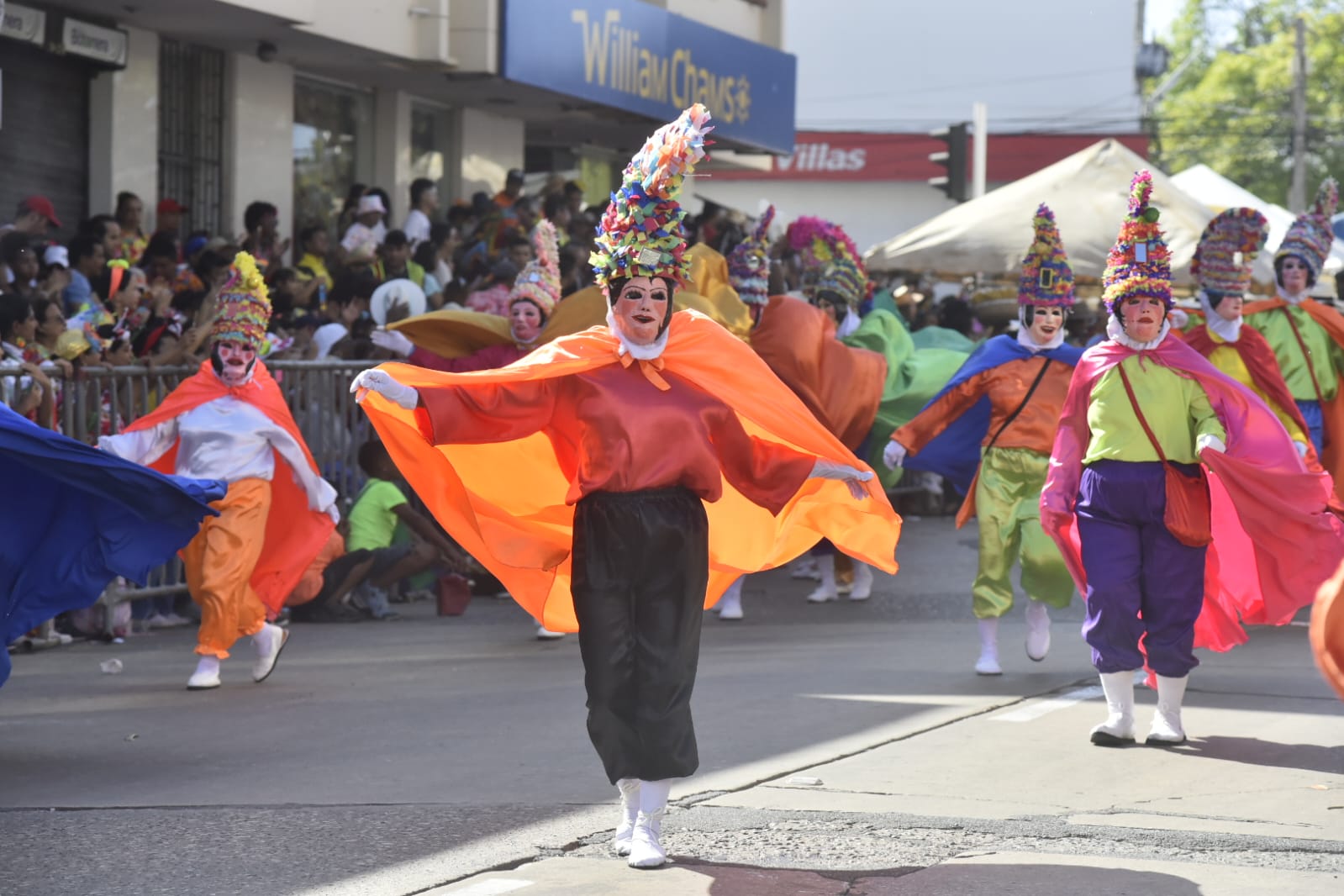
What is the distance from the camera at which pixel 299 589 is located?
11.7 meters

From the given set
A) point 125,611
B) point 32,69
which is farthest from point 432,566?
point 32,69

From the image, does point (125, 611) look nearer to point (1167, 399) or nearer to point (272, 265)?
point (272, 265)

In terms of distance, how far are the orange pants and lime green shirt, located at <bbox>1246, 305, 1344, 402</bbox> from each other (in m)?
6.35

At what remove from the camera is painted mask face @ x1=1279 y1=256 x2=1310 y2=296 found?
12117 millimetres

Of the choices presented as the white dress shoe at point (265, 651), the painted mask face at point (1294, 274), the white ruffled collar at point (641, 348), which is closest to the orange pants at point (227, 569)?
the white dress shoe at point (265, 651)

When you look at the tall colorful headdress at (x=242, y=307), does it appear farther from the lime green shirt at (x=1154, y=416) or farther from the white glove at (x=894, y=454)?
the lime green shirt at (x=1154, y=416)

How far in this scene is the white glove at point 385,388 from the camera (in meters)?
6.04

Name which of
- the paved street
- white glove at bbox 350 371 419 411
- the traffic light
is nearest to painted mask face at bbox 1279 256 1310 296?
the paved street

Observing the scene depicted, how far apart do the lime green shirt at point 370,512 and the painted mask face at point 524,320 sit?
51.7 inches

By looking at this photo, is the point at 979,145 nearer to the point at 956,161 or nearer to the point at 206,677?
the point at 956,161

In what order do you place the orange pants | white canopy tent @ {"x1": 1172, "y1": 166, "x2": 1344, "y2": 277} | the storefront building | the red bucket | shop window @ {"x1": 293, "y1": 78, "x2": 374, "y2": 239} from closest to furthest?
the orange pants, the red bucket, the storefront building, shop window @ {"x1": 293, "y1": 78, "x2": 374, "y2": 239}, white canopy tent @ {"x1": 1172, "y1": 166, "x2": 1344, "y2": 277}

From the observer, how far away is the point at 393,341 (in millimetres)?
12148

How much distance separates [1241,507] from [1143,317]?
36.1 inches

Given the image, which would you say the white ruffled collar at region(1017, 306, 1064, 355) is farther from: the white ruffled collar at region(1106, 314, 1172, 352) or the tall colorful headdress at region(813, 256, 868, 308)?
the tall colorful headdress at region(813, 256, 868, 308)
